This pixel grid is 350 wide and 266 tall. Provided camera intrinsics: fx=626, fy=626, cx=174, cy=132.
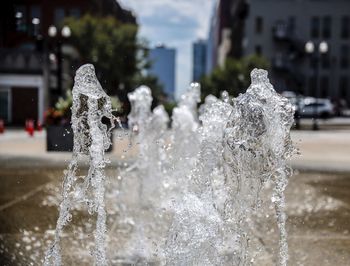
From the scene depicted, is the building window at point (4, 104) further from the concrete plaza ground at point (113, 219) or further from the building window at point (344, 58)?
the building window at point (344, 58)

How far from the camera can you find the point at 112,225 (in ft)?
21.9

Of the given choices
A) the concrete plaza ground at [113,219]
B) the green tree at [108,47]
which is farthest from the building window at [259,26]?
the concrete plaza ground at [113,219]

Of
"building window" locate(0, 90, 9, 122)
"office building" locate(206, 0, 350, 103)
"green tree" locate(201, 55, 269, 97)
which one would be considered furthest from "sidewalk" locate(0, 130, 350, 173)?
"office building" locate(206, 0, 350, 103)

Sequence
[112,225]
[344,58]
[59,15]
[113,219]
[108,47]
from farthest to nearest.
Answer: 1. [344,58]
2. [59,15]
3. [108,47]
4. [113,219]
5. [112,225]

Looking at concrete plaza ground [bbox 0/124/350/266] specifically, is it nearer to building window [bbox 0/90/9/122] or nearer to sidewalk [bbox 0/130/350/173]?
sidewalk [bbox 0/130/350/173]

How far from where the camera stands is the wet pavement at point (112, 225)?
5359 millimetres

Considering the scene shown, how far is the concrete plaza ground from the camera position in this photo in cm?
541

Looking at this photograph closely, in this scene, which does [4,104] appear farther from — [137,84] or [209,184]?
[209,184]

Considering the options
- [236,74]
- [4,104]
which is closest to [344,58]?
[236,74]

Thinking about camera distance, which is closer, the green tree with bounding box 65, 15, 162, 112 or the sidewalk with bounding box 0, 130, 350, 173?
the sidewalk with bounding box 0, 130, 350, 173

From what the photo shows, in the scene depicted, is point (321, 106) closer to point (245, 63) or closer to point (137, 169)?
point (245, 63)

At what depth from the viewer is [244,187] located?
4.47 meters

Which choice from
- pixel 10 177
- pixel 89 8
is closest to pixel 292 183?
pixel 10 177

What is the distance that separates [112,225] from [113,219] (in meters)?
0.34
